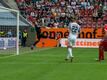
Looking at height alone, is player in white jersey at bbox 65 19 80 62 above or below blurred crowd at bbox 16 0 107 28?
below

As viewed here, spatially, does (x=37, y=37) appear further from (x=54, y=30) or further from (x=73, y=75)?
(x=73, y=75)

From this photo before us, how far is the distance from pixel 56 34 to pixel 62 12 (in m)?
4.57

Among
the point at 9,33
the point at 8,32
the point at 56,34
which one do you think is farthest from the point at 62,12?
the point at 9,33

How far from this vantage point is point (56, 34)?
4528 centimetres

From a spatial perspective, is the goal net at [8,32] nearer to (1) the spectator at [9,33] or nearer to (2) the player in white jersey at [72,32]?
(1) the spectator at [9,33]

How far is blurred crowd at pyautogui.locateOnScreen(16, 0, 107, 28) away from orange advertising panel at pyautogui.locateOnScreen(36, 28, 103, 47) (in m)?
0.98

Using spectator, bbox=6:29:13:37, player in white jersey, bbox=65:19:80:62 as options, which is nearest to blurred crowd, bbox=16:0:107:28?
spectator, bbox=6:29:13:37

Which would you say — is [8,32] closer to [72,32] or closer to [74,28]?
[72,32]

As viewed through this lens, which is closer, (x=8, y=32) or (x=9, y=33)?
(x=9, y=33)

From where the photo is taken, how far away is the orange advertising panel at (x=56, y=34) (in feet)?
147

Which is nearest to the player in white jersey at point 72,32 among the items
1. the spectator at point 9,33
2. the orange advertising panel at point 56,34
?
the spectator at point 9,33

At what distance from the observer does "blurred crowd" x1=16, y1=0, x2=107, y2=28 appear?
156ft

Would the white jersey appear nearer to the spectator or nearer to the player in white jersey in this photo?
the player in white jersey

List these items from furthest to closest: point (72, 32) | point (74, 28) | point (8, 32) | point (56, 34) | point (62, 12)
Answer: point (62, 12) < point (56, 34) < point (8, 32) < point (72, 32) < point (74, 28)
